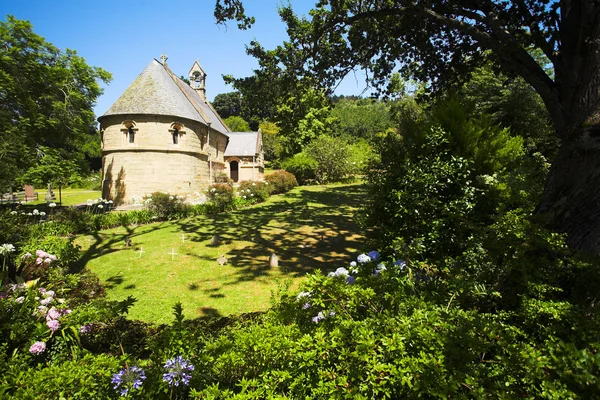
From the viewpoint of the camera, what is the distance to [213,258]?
29.3 ft

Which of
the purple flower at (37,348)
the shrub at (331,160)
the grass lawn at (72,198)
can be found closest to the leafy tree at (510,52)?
the purple flower at (37,348)

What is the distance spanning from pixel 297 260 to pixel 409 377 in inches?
266

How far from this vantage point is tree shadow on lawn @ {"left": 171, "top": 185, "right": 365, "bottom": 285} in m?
7.98

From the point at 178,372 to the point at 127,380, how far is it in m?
0.37

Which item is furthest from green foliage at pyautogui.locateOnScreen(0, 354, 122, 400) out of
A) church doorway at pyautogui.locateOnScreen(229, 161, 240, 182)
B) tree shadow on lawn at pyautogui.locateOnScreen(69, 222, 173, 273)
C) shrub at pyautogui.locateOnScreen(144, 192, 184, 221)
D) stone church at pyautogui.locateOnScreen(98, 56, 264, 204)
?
church doorway at pyautogui.locateOnScreen(229, 161, 240, 182)

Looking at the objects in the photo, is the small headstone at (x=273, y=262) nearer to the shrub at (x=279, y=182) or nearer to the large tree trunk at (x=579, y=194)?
the large tree trunk at (x=579, y=194)

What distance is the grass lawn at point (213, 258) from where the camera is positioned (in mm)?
6207

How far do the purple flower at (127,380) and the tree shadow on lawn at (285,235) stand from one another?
5.10 metres

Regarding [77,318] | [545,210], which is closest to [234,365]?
[77,318]

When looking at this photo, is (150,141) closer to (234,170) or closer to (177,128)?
(177,128)

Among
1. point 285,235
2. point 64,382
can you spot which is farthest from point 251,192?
point 64,382

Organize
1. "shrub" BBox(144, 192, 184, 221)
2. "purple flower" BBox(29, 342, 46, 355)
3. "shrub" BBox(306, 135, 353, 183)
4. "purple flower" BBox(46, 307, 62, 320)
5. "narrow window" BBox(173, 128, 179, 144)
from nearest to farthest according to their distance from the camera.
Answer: "purple flower" BBox(29, 342, 46, 355) < "purple flower" BBox(46, 307, 62, 320) < "shrub" BBox(144, 192, 184, 221) < "narrow window" BBox(173, 128, 179, 144) < "shrub" BBox(306, 135, 353, 183)

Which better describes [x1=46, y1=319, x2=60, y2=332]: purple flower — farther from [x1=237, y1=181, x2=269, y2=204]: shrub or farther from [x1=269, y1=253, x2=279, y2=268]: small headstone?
[x1=237, y1=181, x2=269, y2=204]: shrub

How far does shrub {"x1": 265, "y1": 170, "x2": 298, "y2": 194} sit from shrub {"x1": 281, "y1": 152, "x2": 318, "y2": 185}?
4.41m
